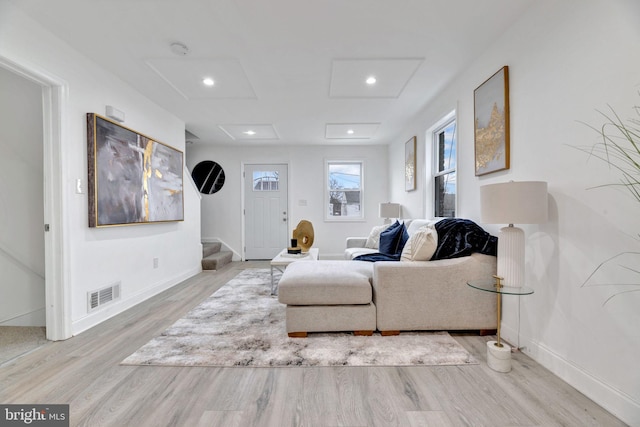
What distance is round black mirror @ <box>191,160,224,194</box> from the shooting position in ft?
18.4

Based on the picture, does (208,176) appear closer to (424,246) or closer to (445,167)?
(445,167)

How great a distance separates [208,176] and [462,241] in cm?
501

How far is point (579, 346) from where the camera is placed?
149 centimetres

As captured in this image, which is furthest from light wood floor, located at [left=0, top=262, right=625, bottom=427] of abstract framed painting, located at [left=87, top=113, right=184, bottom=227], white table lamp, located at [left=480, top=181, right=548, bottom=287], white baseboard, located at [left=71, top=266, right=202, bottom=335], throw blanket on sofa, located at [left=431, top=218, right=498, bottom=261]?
abstract framed painting, located at [left=87, top=113, right=184, bottom=227]

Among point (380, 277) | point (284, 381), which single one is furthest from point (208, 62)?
point (284, 381)

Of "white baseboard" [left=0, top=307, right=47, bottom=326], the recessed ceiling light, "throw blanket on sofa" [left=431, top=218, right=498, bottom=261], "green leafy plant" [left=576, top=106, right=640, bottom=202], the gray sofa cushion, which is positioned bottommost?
"white baseboard" [left=0, top=307, right=47, bottom=326]

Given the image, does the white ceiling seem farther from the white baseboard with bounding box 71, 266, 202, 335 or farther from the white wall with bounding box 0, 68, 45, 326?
the white baseboard with bounding box 71, 266, 202, 335

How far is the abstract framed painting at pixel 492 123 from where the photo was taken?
2.05 m

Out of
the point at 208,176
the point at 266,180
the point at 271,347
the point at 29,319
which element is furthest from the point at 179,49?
the point at 208,176

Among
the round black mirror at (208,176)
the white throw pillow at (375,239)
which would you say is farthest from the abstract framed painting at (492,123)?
the round black mirror at (208,176)

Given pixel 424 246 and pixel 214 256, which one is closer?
pixel 424 246

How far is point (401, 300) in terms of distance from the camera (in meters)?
2.11

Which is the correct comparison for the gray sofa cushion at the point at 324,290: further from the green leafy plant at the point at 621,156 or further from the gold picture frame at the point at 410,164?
the gold picture frame at the point at 410,164

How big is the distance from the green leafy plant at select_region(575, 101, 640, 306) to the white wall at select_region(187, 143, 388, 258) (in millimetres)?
4332
